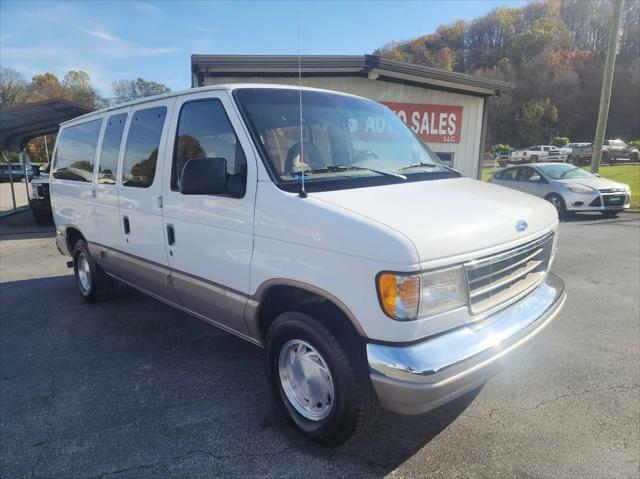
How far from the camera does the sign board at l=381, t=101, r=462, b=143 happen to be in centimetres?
1182

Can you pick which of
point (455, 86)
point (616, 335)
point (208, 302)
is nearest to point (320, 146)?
point (208, 302)

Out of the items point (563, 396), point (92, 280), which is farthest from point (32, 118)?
point (563, 396)

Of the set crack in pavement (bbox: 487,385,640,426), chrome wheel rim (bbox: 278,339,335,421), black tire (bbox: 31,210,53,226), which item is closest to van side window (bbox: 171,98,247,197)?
chrome wheel rim (bbox: 278,339,335,421)

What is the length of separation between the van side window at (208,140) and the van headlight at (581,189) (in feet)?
36.5

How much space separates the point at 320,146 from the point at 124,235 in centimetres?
230

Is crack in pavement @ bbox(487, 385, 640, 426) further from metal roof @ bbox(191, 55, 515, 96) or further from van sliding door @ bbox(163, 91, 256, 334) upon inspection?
metal roof @ bbox(191, 55, 515, 96)

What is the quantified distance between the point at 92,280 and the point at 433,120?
32.0 feet

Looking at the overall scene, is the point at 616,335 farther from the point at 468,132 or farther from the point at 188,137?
the point at 468,132

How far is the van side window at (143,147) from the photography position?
12.2ft

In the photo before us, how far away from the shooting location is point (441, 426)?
9.53 ft

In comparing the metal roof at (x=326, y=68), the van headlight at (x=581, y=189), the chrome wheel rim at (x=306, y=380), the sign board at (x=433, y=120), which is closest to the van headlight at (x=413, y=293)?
the chrome wheel rim at (x=306, y=380)

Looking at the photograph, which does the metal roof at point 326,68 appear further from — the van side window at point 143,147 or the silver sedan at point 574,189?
the van side window at point 143,147

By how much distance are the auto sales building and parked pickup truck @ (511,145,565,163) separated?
34.6m

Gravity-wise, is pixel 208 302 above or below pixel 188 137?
below
